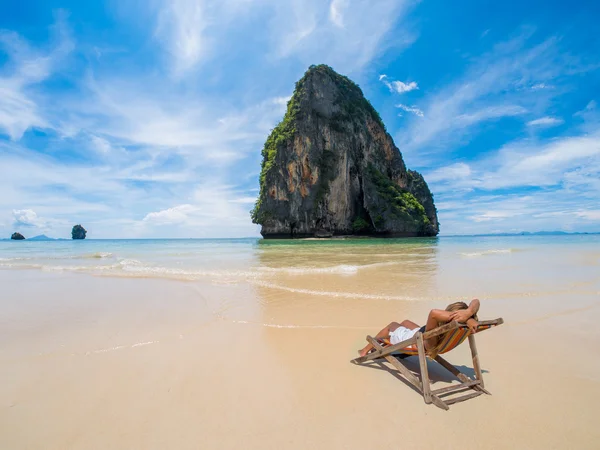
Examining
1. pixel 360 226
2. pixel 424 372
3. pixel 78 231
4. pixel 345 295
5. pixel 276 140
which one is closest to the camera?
pixel 424 372

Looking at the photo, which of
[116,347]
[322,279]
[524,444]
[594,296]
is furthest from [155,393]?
[594,296]

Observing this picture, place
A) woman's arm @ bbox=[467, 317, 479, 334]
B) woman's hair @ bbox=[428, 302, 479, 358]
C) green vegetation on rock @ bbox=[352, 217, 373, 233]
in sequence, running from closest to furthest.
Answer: woman's arm @ bbox=[467, 317, 479, 334] < woman's hair @ bbox=[428, 302, 479, 358] < green vegetation on rock @ bbox=[352, 217, 373, 233]

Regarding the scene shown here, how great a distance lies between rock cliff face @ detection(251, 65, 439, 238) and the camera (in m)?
52.5

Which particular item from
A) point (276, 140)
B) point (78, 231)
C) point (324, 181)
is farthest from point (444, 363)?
point (78, 231)

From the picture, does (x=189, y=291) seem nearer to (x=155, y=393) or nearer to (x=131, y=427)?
(x=155, y=393)

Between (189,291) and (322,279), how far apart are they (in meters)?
3.80

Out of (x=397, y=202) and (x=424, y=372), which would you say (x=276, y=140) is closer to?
(x=397, y=202)

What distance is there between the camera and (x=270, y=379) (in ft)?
9.40

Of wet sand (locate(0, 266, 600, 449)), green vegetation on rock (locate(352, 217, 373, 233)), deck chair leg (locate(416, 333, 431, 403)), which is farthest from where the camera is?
green vegetation on rock (locate(352, 217, 373, 233))

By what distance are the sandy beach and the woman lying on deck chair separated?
0.39 m

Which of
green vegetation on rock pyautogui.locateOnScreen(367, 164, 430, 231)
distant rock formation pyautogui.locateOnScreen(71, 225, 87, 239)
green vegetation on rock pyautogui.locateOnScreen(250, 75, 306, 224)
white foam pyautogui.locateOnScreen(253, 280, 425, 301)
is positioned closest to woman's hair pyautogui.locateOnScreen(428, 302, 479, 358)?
white foam pyautogui.locateOnScreen(253, 280, 425, 301)

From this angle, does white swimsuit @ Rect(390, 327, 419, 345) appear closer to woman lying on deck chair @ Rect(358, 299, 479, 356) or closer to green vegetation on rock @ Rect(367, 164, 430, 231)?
woman lying on deck chair @ Rect(358, 299, 479, 356)

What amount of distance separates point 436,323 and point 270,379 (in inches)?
67.5

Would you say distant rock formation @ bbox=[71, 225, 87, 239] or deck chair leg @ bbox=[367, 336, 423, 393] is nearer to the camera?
deck chair leg @ bbox=[367, 336, 423, 393]
